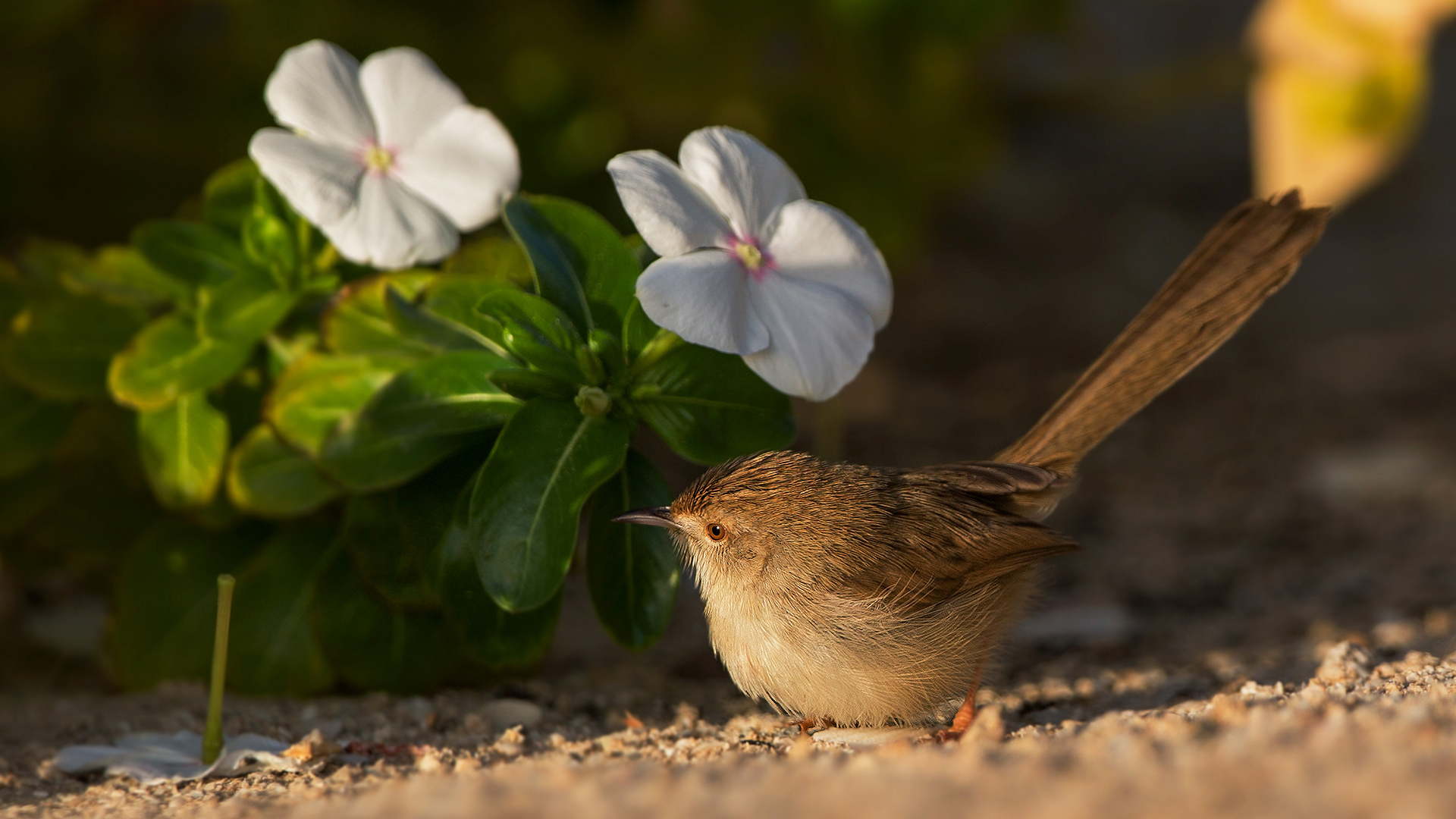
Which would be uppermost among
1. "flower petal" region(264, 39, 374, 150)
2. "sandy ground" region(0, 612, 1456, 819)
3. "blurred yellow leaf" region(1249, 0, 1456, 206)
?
"blurred yellow leaf" region(1249, 0, 1456, 206)

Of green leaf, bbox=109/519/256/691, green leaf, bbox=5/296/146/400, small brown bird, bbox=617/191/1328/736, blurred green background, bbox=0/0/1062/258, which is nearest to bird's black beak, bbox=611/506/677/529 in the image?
small brown bird, bbox=617/191/1328/736

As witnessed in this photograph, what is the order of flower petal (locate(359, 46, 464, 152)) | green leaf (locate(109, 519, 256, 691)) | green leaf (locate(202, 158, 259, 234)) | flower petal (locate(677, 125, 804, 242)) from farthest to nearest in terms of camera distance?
1. green leaf (locate(109, 519, 256, 691))
2. green leaf (locate(202, 158, 259, 234))
3. flower petal (locate(359, 46, 464, 152))
4. flower petal (locate(677, 125, 804, 242))

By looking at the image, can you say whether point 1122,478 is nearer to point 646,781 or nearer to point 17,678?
point 646,781

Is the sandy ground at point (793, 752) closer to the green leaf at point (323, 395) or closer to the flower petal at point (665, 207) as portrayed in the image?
the green leaf at point (323, 395)

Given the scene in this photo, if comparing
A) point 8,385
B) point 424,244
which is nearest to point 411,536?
point 424,244

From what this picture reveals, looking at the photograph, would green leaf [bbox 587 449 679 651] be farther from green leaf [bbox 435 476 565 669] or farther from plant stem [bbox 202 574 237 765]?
plant stem [bbox 202 574 237 765]
